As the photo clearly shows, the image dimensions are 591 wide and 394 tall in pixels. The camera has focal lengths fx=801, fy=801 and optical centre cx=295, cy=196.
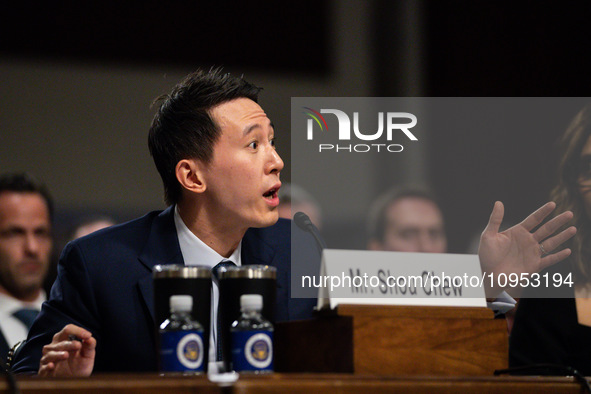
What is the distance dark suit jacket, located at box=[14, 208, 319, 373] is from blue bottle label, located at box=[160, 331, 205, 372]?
1.82ft

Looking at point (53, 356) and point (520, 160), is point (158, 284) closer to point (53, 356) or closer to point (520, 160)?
point (53, 356)

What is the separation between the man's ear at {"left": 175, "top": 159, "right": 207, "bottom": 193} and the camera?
6.74 ft

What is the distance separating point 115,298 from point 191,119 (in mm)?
520

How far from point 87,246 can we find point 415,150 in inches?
139

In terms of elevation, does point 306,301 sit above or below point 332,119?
below

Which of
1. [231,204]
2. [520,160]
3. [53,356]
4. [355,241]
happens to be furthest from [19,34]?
[53,356]

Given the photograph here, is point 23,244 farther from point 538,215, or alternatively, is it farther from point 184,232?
point 538,215

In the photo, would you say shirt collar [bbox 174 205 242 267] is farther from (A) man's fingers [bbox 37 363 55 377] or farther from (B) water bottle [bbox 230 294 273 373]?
(B) water bottle [bbox 230 294 273 373]

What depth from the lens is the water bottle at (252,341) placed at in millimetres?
1215

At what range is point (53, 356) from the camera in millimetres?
1409

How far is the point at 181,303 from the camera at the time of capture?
123cm

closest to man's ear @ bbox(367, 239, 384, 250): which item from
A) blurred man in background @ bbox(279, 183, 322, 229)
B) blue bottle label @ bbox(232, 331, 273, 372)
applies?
blurred man in background @ bbox(279, 183, 322, 229)

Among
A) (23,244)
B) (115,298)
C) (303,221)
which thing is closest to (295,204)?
(23,244)

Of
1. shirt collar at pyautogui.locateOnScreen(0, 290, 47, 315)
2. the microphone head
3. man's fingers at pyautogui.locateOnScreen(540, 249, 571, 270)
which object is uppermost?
shirt collar at pyautogui.locateOnScreen(0, 290, 47, 315)
